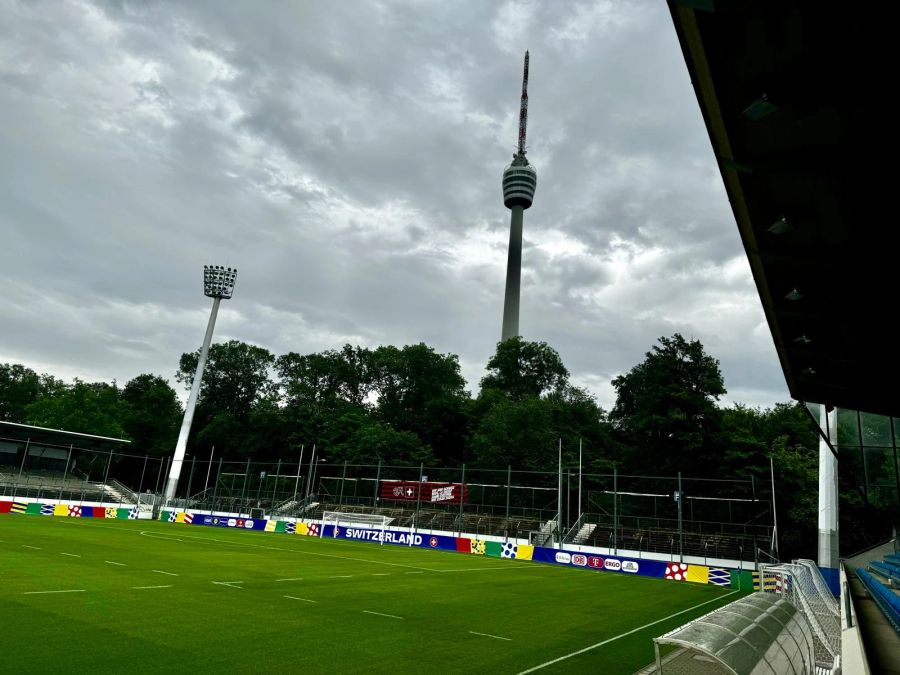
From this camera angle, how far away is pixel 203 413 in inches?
3519

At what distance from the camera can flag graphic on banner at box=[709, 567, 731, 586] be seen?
26.8 meters

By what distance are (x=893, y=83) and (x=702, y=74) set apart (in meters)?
1.57

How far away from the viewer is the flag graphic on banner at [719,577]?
87.9 ft

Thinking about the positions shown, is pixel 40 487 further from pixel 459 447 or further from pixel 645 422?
pixel 645 422

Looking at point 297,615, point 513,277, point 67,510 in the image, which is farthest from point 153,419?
point 297,615

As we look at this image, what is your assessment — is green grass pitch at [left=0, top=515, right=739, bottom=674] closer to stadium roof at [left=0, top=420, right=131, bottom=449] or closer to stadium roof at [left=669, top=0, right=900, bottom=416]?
stadium roof at [left=669, top=0, right=900, bottom=416]

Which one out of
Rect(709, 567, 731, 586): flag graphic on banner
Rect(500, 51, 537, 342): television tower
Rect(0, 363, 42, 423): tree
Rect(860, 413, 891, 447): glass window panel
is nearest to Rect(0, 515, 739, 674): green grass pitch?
Rect(709, 567, 731, 586): flag graphic on banner

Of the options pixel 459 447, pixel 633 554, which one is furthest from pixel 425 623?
pixel 459 447

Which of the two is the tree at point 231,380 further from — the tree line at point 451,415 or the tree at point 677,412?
the tree at point 677,412

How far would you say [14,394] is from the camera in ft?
319

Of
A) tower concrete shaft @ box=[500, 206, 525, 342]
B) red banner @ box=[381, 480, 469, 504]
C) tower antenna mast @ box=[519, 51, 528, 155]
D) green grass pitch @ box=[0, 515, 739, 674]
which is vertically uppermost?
tower antenna mast @ box=[519, 51, 528, 155]

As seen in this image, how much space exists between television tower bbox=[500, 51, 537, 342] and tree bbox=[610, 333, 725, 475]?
61.9 m

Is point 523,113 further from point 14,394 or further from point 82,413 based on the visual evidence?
point 14,394

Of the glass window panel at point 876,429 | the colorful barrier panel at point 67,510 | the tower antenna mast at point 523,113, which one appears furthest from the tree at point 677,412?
the tower antenna mast at point 523,113
